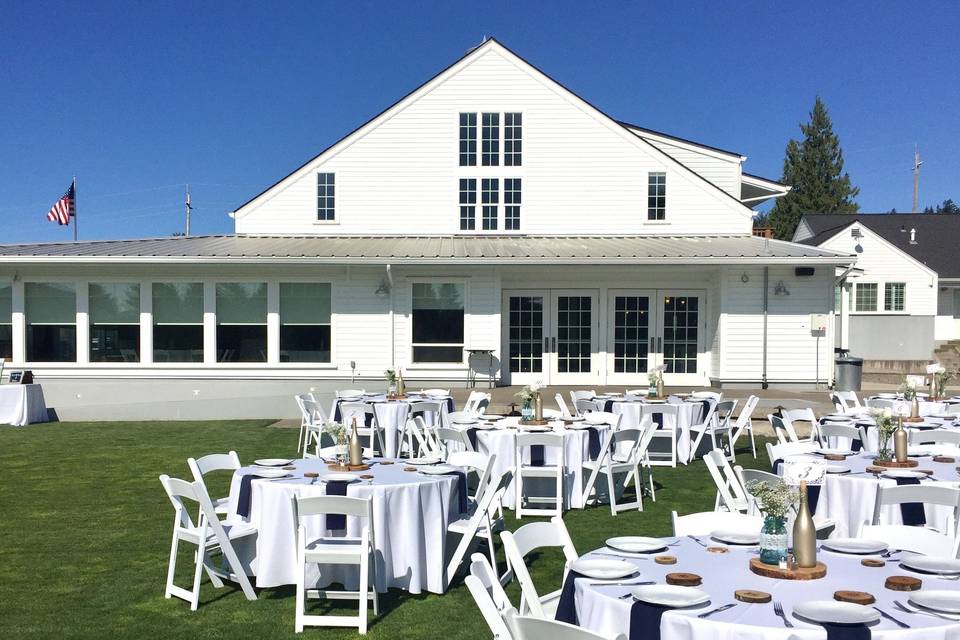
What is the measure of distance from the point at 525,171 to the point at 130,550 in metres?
14.8

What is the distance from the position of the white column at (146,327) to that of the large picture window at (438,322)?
586cm

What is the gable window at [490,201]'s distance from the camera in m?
A: 20.8

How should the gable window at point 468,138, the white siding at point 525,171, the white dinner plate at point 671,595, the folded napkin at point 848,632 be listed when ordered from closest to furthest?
the folded napkin at point 848,632, the white dinner plate at point 671,595, the white siding at point 525,171, the gable window at point 468,138

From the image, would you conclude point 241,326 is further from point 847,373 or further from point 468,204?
point 847,373

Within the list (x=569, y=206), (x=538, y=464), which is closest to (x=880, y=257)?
(x=569, y=206)

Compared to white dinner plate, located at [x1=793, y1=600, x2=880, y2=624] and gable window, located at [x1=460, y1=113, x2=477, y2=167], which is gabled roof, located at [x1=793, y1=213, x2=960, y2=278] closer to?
gable window, located at [x1=460, y1=113, x2=477, y2=167]

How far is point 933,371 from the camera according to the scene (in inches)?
480

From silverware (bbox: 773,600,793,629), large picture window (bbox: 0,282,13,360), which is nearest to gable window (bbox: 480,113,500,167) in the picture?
large picture window (bbox: 0,282,13,360)

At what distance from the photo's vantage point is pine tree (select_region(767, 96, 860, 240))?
54094 millimetres

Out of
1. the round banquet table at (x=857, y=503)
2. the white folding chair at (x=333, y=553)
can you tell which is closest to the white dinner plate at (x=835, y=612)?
the white folding chair at (x=333, y=553)

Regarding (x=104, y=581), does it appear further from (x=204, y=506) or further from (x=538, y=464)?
(x=538, y=464)

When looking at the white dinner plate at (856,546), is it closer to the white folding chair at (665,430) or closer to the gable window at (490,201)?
the white folding chair at (665,430)

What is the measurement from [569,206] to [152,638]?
16.5 metres

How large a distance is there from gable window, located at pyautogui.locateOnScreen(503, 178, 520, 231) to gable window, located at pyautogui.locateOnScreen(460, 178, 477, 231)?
714 millimetres
